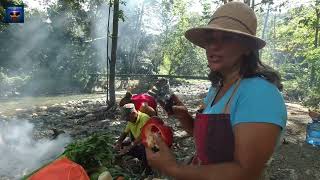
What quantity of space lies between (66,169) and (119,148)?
4792 millimetres

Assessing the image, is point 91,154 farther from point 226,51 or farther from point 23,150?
point 23,150

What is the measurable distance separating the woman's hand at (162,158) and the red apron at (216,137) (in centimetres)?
15

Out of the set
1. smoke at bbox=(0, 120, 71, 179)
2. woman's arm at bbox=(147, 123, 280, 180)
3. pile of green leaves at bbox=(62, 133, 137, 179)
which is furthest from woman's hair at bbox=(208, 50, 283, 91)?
smoke at bbox=(0, 120, 71, 179)

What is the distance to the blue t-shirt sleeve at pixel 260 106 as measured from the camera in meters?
1.43

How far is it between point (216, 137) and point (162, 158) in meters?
0.24

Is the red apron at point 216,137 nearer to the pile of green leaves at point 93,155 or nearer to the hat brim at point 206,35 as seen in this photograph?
the hat brim at point 206,35

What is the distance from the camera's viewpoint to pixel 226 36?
1.69 metres

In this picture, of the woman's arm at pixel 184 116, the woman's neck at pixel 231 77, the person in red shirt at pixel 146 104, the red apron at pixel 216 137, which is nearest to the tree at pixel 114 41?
the person in red shirt at pixel 146 104

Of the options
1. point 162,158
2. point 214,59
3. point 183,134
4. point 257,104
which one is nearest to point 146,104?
point 183,134

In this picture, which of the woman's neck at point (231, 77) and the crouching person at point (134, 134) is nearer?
the woman's neck at point (231, 77)

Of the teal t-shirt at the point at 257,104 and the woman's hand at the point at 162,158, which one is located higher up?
the teal t-shirt at the point at 257,104

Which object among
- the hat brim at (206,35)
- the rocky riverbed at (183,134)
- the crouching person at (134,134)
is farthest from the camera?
the rocky riverbed at (183,134)

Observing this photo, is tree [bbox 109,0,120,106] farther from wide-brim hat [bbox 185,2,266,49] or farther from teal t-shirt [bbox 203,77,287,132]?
teal t-shirt [bbox 203,77,287,132]

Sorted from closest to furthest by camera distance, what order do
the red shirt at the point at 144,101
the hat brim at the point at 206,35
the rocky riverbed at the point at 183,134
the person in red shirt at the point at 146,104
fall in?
the hat brim at the point at 206,35 → the person in red shirt at the point at 146,104 → the rocky riverbed at the point at 183,134 → the red shirt at the point at 144,101
